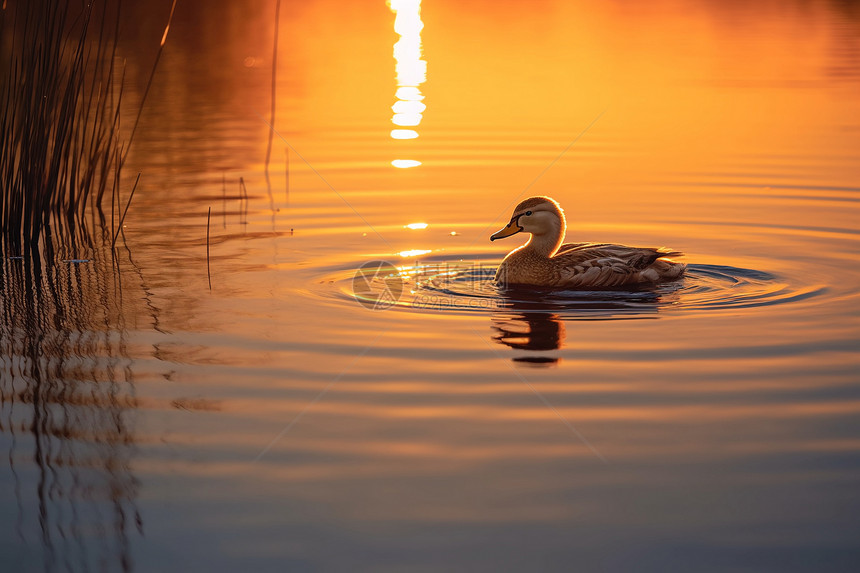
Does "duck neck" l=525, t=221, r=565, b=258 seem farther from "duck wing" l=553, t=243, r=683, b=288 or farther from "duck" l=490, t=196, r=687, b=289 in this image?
"duck wing" l=553, t=243, r=683, b=288

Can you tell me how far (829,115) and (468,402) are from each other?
1324cm

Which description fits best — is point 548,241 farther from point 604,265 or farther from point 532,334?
point 532,334

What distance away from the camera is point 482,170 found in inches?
559

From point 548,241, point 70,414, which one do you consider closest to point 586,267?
point 548,241

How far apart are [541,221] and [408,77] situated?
14042 mm

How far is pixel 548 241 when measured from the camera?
973cm

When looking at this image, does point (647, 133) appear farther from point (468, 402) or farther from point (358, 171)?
point (468, 402)

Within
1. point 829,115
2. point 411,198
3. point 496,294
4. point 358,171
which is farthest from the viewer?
point 829,115

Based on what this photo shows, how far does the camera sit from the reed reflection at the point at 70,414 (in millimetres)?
4844

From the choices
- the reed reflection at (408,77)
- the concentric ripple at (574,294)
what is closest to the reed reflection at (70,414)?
the concentric ripple at (574,294)

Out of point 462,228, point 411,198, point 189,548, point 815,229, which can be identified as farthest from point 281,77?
point 189,548

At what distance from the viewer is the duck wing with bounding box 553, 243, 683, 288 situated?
9.14 metres

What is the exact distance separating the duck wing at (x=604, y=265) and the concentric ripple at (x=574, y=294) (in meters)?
0.09

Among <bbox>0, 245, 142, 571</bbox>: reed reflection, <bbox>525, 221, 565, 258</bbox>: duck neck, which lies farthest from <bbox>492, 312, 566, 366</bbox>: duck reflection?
<bbox>0, 245, 142, 571</bbox>: reed reflection
